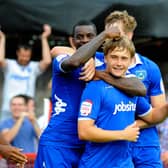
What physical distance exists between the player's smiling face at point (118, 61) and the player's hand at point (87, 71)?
13 cm

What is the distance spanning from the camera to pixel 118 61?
604cm

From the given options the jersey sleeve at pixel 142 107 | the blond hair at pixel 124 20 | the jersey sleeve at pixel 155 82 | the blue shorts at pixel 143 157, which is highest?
the blond hair at pixel 124 20

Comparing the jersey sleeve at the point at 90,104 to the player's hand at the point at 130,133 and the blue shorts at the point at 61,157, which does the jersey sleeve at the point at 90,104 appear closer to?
the player's hand at the point at 130,133

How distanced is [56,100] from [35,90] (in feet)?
19.9

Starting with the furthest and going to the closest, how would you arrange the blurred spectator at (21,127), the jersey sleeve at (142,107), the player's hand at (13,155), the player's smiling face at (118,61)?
1. the blurred spectator at (21,127)
2. the jersey sleeve at (142,107)
3. the player's hand at (13,155)
4. the player's smiling face at (118,61)

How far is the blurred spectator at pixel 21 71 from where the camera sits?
36.9ft

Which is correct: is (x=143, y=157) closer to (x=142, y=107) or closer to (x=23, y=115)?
(x=142, y=107)

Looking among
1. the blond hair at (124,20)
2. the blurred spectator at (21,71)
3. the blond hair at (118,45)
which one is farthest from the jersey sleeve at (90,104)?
the blurred spectator at (21,71)

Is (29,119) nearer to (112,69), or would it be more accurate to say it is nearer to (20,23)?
(20,23)

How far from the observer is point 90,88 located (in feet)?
19.6

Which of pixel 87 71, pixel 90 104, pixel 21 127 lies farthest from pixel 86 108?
pixel 21 127

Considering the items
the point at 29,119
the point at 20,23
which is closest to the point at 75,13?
the point at 20,23

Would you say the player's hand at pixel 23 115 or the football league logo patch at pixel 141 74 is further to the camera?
the player's hand at pixel 23 115

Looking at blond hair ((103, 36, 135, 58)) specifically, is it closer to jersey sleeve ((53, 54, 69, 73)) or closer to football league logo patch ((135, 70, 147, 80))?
jersey sleeve ((53, 54, 69, 73))
